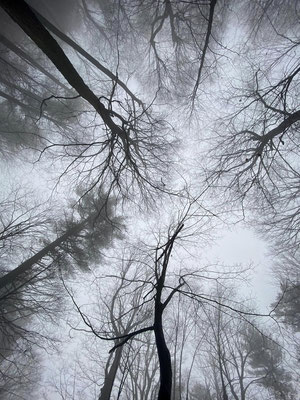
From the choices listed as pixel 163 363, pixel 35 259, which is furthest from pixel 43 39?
pixel 35 259

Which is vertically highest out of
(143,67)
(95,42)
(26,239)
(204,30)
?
(95,42)

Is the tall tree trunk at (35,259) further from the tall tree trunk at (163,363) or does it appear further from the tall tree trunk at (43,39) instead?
the tall tree trunk at (163,363)

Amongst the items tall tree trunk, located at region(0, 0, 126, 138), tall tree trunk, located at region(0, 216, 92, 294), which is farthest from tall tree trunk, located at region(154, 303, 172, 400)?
tall tree trunk, located at region(0, 216, 92, 294)

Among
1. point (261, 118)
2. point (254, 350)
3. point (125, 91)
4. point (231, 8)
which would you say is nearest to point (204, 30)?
point (231, 8)

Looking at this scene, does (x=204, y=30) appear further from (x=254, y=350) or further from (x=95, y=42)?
(x=254, y=350)

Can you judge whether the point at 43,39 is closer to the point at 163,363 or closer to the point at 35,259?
the point at 163,363

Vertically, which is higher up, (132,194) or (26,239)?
(26,239)

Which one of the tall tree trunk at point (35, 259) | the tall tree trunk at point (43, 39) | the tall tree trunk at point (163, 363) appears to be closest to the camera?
the tall tree trunk at point (163, 363)

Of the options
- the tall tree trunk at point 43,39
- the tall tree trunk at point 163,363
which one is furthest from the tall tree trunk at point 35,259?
the tall tree trunk at point 163,363

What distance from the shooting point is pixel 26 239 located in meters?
8.91

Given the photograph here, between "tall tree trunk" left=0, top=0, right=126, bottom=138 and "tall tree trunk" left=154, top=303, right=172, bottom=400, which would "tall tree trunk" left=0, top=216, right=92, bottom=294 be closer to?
"tall tree trunk" left=0, top=0, right=126, bottom=138

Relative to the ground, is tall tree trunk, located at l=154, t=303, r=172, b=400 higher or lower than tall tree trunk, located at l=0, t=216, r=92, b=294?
lower

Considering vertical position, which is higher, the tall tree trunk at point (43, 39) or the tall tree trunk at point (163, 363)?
the tall tree trunk at point (43, 39)

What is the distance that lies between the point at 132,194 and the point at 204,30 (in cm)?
532
